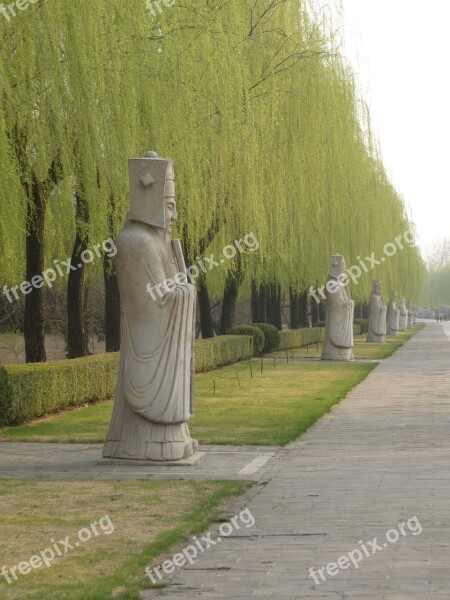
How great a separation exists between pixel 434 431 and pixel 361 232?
21830 mm

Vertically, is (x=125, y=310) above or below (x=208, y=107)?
below

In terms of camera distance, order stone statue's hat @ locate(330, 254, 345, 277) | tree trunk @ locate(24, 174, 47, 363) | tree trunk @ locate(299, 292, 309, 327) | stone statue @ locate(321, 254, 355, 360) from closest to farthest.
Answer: tree trunk @ locate(24, 174, 47, 363) < stone statue's hat @ locate(330, 254, 345, 277) < stone statue @ locate(321, 254, 355, 360) < tree trunk @ locate(299, 292, 309, 327)

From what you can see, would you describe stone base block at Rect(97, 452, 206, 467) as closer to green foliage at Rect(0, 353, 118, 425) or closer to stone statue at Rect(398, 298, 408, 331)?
green foliage at Rect(0, 353, 118, 425)

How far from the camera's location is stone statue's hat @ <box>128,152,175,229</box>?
37.2 ft

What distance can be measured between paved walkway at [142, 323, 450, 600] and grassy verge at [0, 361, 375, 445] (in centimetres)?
82

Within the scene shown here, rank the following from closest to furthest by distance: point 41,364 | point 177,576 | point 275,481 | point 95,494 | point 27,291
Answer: point 177,576
point 95,494
point 275,481
point 41,364
point 27,291

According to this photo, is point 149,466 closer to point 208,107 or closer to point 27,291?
point 27,291

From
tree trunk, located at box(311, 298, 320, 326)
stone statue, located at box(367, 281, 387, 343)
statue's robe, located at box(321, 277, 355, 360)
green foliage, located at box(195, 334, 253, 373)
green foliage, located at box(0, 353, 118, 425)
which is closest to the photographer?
green foliage, located at box(0, 353, 118, 425)

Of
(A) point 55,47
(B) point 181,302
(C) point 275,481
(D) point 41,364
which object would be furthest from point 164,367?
(D) point 41,364

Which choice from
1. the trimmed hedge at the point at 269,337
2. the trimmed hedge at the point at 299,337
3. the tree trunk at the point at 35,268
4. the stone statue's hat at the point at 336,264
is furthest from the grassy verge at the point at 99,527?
the trimmed hedge at the point at 299,337

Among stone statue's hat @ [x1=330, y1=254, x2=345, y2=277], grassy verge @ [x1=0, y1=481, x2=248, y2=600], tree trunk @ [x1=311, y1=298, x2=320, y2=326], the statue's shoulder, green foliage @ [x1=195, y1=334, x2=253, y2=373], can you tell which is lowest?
grassy verge @ [x1=0, y1=481, x2=248, y2=600]

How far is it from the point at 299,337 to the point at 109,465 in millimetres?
33179

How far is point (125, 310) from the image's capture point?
11.4 metres

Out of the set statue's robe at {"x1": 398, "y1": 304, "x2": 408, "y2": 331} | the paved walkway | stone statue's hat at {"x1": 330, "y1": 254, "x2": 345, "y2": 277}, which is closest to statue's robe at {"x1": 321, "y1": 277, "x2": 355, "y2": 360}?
stone statue's hat at {"x1": 330, "y1": 254, "x2": 345, "y2": 277}
